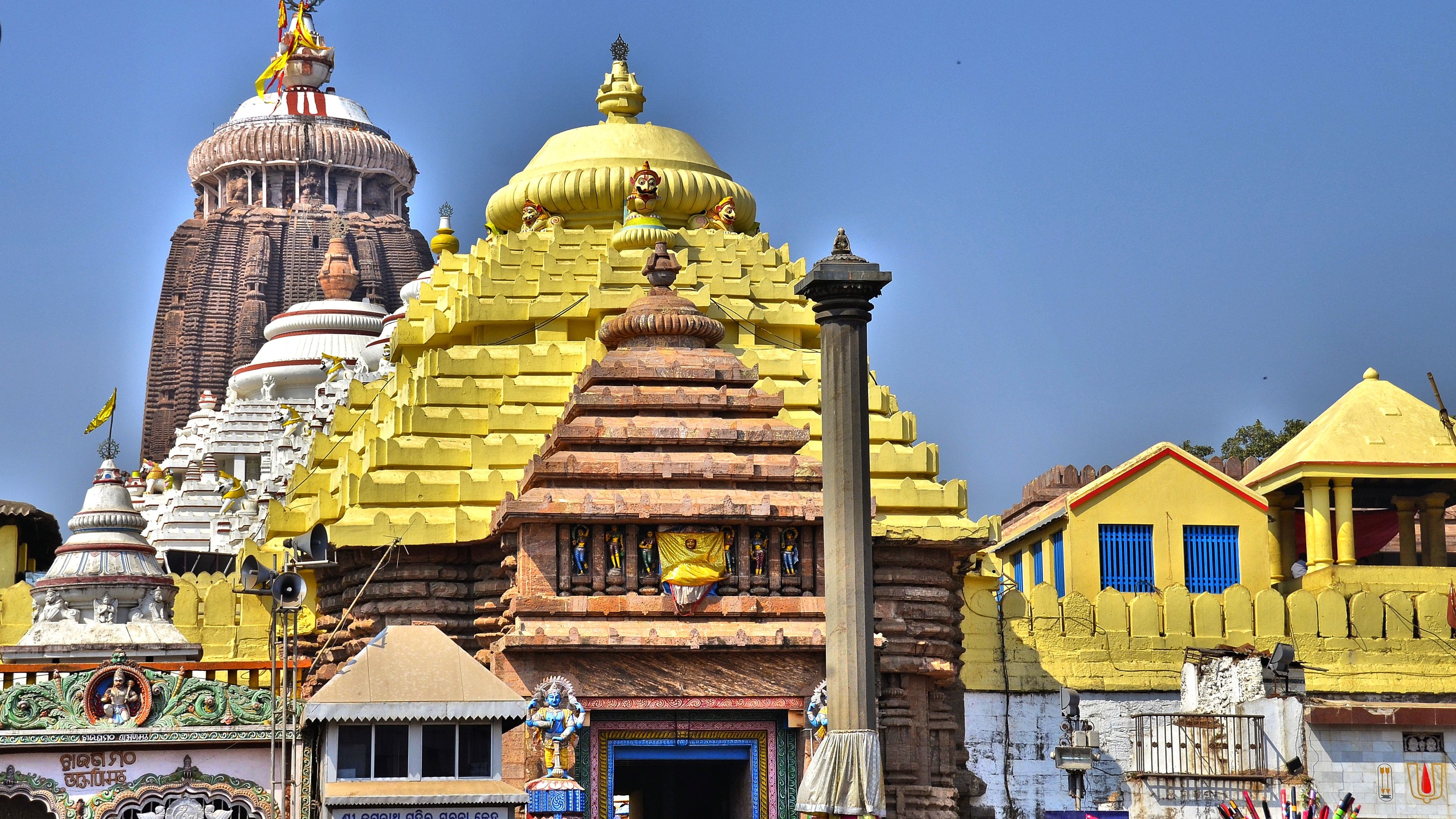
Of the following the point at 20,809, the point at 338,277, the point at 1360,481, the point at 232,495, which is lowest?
the point at 20,809

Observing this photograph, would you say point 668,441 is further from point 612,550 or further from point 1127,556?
point 1127,556

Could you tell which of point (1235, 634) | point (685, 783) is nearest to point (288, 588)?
point (685, 783)

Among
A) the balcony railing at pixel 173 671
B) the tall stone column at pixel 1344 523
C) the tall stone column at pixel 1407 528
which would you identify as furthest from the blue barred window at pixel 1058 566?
the balcony railing at pixel 173 671

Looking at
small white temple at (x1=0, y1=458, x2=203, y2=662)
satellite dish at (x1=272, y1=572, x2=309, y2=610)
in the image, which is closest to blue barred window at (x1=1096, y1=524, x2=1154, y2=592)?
small white temple at (x1=0, y1=458, x2=203, y2=662)

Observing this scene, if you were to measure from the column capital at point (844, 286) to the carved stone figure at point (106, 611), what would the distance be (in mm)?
12035

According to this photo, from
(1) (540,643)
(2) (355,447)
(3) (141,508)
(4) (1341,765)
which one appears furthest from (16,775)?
(3) (141,508)

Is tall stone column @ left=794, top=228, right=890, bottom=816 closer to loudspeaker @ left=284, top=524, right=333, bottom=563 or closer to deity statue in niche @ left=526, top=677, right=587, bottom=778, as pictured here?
A: deity statue in niche @ left=526, top=677, right=587, bottom=778

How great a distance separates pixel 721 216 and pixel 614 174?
6.13 feet

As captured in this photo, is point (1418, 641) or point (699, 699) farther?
point (1418, 641)

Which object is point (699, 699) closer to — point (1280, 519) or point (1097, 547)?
point (1097, 547)

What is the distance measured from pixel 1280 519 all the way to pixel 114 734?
1012 inches

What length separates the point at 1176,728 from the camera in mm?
34688

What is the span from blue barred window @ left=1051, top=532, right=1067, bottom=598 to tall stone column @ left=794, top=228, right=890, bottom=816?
17.1 m

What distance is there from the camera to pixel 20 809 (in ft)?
87.6
